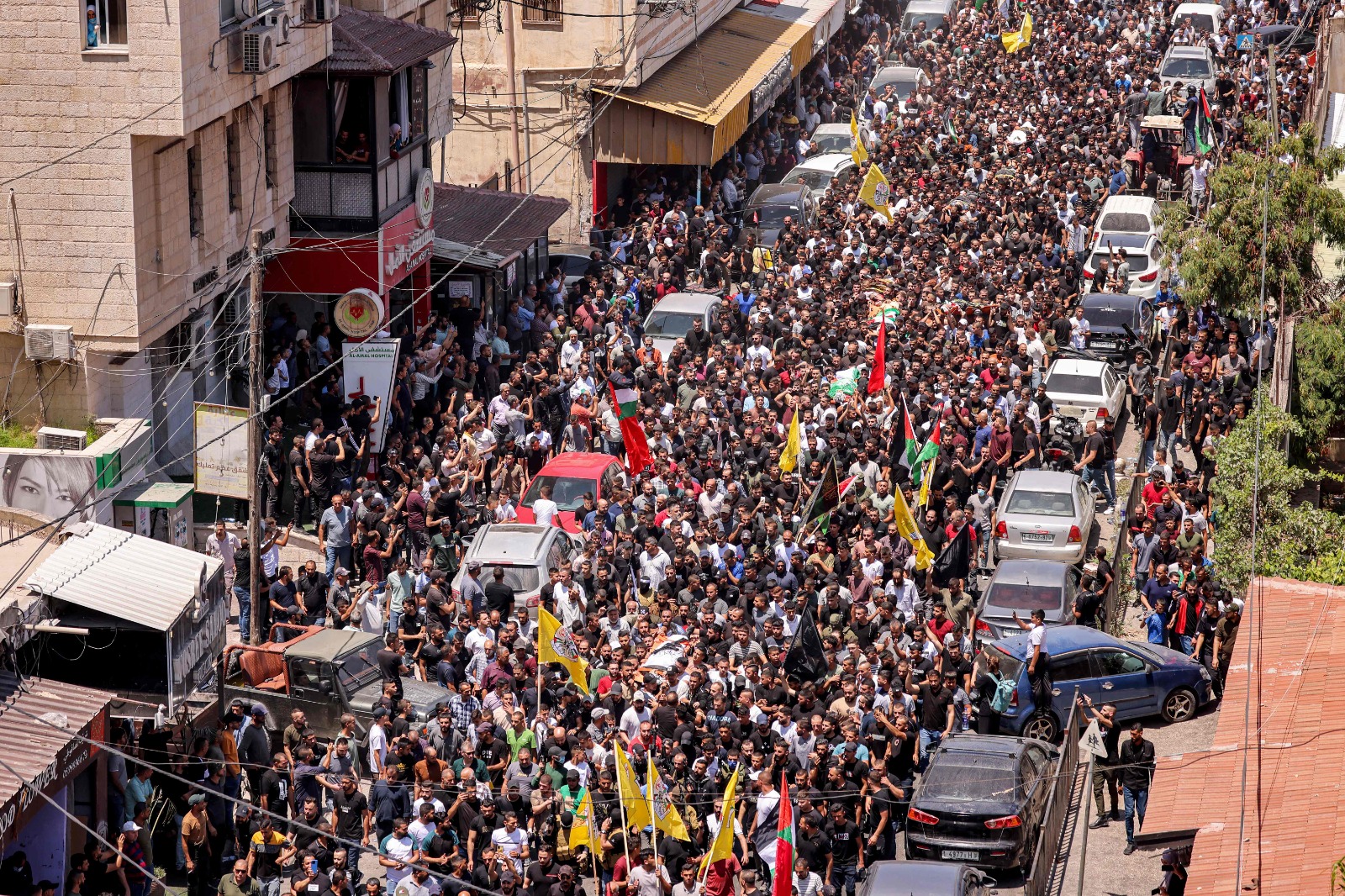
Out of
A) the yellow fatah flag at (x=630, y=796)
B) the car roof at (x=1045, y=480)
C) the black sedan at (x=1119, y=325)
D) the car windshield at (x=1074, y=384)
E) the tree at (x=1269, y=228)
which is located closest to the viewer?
the yellow fatah flag at (x=630, y=796)

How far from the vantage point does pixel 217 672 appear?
19.7 m

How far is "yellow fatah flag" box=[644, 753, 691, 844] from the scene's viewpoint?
17.4 m

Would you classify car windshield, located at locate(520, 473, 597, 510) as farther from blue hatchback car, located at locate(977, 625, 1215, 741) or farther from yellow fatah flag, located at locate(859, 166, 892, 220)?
yellow fatah flag, located at locate(859, 166, 892, 220)

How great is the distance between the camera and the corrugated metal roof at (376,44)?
1172 inches

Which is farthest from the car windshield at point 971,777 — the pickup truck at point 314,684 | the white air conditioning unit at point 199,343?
the white air conditioning unit at point 199,343

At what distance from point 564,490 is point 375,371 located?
3.03 meters

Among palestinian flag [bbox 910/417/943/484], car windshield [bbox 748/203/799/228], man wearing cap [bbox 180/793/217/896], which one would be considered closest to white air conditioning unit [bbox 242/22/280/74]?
palestinian flag [bbox 910/417/943/484]

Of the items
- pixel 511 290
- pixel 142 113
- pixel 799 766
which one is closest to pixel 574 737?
pixel 799 766

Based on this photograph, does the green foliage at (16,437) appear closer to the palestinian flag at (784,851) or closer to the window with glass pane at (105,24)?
the window with glass pane at (105,24)

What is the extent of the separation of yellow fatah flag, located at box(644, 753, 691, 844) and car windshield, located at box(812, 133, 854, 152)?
3016 cm

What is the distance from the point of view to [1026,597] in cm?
2283

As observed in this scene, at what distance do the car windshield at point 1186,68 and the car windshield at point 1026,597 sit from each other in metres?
25.8

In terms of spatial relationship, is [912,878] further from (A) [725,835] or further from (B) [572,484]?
(B) [572,484]

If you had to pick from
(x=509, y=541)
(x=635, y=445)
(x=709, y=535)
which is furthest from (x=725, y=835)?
(x=635, y=445)
